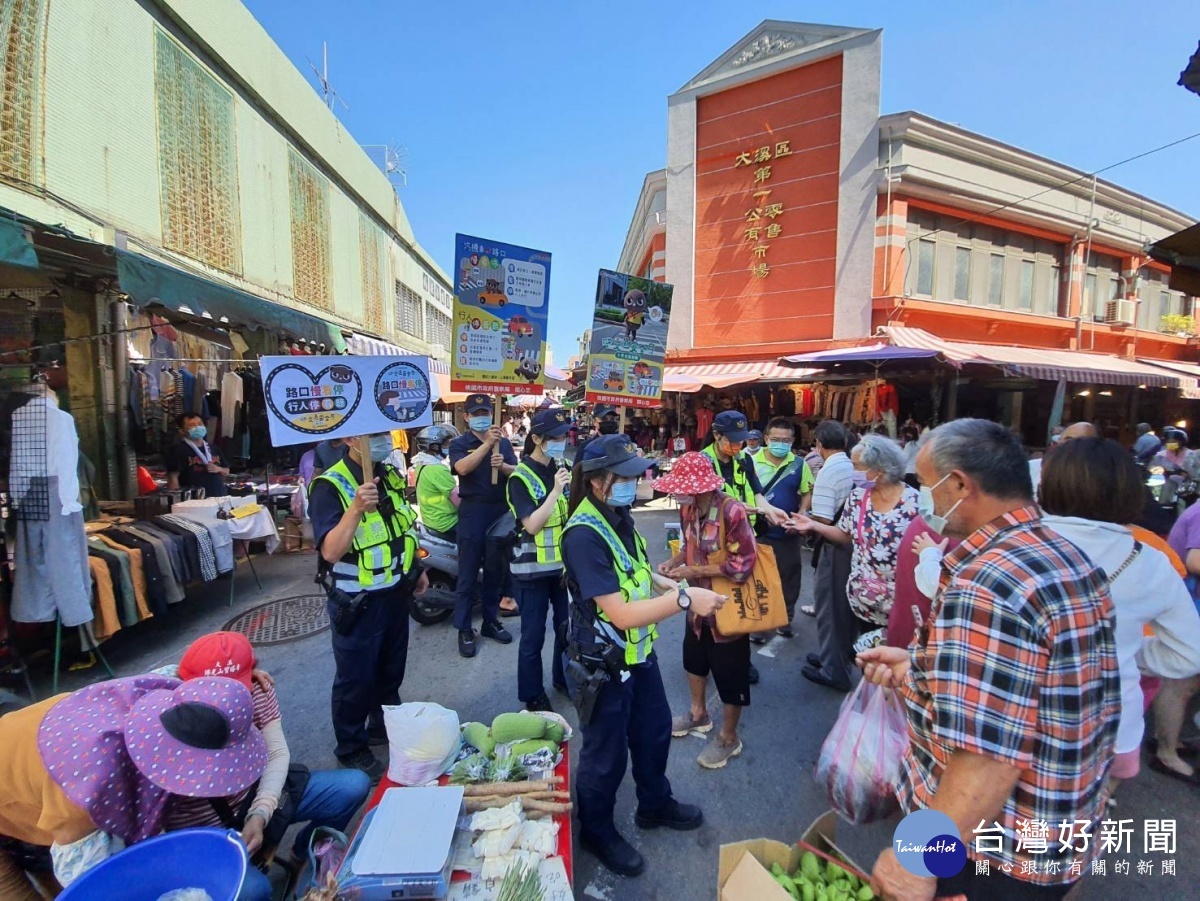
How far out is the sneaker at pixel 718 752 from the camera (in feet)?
9.98

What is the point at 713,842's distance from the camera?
100 inches

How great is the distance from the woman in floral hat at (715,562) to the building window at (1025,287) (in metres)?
15.4

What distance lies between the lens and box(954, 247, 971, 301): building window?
41.8 feet

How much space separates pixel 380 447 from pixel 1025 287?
56.0ft

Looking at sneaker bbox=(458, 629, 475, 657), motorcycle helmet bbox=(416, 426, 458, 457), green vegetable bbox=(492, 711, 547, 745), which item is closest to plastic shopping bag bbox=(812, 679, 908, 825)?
green vegetable bbox=(492, 711, 547, 745)

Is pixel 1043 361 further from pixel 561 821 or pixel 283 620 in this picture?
pixel 283 620

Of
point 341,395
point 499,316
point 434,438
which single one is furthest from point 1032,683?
point 434,438

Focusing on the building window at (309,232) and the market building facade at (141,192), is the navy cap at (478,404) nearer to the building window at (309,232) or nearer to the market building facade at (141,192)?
the market building facade at (141,192)

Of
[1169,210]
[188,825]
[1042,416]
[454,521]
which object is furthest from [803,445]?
[1169,210]

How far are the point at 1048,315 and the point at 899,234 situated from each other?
577 cm

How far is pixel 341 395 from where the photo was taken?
108 inches

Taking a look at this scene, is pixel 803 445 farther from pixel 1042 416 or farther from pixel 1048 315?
pixel 1048 315

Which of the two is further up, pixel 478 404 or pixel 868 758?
pixel 478 404

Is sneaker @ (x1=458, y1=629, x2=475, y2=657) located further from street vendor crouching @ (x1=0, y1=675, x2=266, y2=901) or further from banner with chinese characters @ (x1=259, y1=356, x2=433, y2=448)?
street vendor crouching @ (x1=0, y1=675, x2=266, y2=901)
